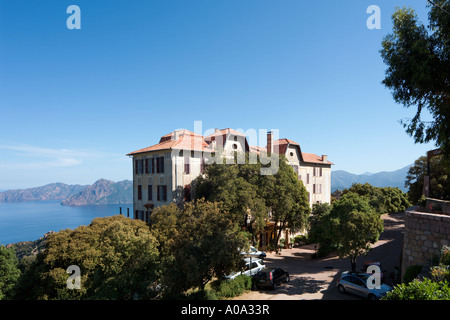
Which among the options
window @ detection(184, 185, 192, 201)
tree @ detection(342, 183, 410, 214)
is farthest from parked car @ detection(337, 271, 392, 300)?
tree @ detection(342, 183, 410, 214)

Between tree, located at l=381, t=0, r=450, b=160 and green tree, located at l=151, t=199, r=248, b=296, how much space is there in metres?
10.9

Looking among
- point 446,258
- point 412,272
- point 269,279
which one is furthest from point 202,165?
point 446,258

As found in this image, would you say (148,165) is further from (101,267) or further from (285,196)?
(101,267)

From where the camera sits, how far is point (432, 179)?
111 ft

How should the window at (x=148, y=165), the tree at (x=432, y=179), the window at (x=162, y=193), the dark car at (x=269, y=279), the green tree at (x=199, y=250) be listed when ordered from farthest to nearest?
the tree at (x=432, y=179)
the window at (x=148, y=165)
the window at (x=162, y=193)
the dark car at (x=269, y=279)
the green tree at (x=199, y=250)

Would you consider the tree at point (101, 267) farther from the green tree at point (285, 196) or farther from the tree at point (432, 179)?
the tree at point (432, 179)

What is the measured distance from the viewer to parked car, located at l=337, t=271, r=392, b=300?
15.5m

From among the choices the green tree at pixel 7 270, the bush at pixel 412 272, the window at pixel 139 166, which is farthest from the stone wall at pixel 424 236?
the green tree at pixel 7 270

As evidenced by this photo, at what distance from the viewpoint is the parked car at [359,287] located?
50.9 ft

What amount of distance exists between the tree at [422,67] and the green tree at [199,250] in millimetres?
10933

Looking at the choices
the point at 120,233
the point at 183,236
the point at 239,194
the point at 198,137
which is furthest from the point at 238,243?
the point at 198,137

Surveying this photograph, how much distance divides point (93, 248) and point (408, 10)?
833 inches

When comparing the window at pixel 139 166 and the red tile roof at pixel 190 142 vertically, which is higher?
the red tile roof at pixel 190 142
